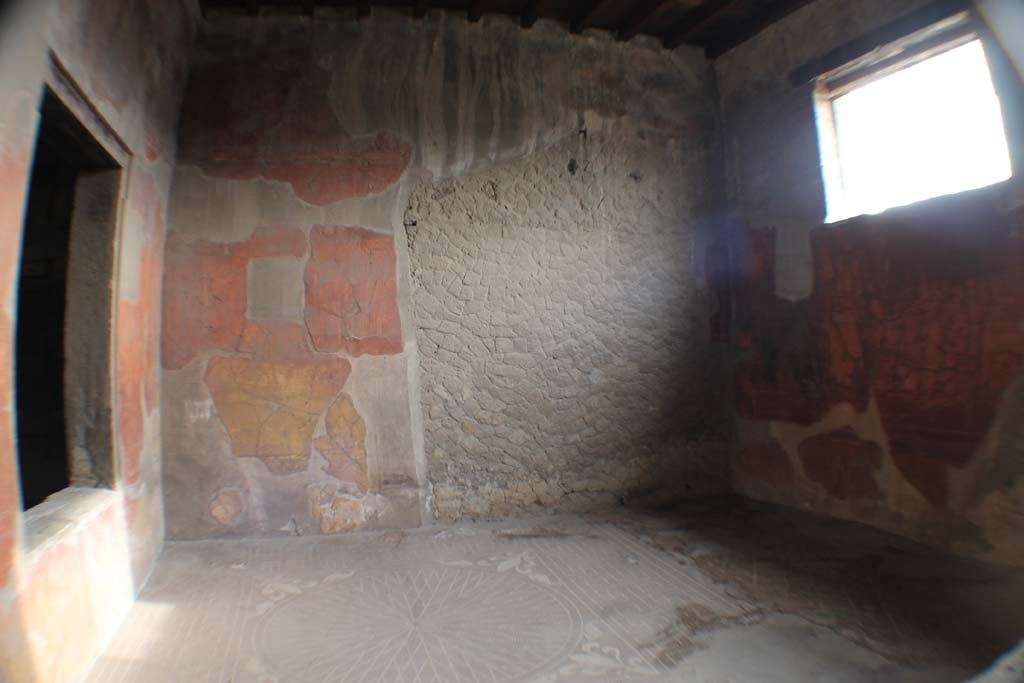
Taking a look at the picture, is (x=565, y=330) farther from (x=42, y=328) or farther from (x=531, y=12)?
(x=42, y=328)

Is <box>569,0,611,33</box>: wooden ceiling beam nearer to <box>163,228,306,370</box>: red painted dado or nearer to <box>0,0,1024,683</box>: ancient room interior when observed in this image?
<box>0,0,1024,683</box>: ancient room interior

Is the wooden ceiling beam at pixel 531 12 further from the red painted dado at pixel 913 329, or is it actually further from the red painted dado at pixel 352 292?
the red painted dado at pixel 913 329

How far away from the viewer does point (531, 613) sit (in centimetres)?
179

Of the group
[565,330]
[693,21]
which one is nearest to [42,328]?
[565,330]

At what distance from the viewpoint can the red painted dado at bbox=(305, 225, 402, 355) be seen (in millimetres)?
2529

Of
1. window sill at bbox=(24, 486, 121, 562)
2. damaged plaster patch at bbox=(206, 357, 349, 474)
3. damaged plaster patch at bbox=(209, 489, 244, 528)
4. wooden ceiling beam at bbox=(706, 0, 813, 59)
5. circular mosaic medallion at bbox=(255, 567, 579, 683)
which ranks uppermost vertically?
A: wooden ceiling beam at bbox=(706, 0, 813, 59)

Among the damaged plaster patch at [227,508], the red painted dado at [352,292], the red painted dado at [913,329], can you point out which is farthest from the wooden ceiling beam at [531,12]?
the damaged plaster patch at [227,508]

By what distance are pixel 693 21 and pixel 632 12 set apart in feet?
1.17

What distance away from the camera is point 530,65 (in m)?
2.89

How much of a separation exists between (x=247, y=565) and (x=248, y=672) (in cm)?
78

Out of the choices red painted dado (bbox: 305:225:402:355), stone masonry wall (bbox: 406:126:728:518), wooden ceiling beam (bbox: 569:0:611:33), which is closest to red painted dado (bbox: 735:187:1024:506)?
stone masonry wall (bbox: 406:126:728:518)

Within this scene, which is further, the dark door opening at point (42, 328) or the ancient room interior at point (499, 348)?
the dark door opening at point (42, 328)

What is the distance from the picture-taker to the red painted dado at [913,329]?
198 centimetres

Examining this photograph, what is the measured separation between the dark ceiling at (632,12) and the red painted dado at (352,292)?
1236mm
